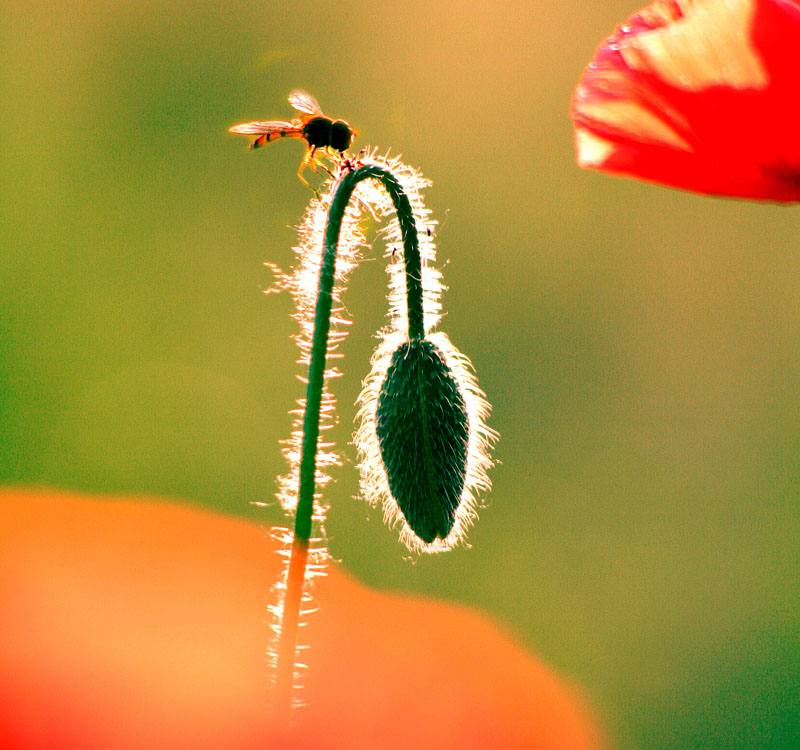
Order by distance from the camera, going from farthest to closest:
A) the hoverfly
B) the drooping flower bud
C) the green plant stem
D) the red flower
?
the hoverfly → the drooping flower bud → the green plant stem → the red flower

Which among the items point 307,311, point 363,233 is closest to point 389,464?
point 307,311

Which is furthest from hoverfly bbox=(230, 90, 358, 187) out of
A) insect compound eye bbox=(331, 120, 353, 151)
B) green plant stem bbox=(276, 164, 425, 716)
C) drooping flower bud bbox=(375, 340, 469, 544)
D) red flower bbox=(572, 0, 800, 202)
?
red flower bbox=(572, 0, 800, 202)

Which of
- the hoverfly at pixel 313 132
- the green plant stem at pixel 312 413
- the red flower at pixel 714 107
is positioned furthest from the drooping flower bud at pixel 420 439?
the red flower at pixel 714 107

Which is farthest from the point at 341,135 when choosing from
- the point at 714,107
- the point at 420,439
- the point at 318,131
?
the point at 714,107

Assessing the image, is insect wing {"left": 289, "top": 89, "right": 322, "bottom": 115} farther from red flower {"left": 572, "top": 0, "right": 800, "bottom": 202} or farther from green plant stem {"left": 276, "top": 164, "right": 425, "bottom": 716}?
red flower {"left": 572, "top": 0, "right": 800, "bottom": 202}

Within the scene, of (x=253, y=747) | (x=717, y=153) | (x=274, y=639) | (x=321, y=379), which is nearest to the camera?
(x=717, y=153)

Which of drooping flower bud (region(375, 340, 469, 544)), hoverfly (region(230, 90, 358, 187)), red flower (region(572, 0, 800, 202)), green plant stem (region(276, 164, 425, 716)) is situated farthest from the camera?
hoverfly (region(230, 90, 358, 187))

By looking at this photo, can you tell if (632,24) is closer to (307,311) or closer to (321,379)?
(321,379)

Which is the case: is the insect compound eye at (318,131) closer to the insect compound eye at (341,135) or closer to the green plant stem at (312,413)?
the insect compound eye at (341,135)
